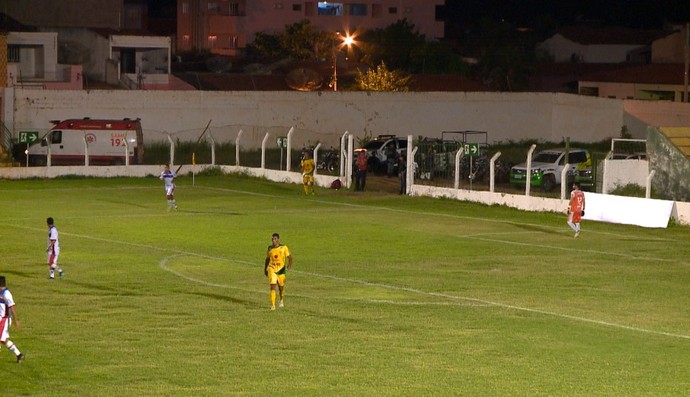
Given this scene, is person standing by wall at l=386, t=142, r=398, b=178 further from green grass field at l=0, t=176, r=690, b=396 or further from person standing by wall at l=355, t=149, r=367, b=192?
green grass field at l=0, t=176, r=690, b=396

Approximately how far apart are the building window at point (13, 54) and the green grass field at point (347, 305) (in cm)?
2881

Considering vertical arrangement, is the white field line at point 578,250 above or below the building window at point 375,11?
below

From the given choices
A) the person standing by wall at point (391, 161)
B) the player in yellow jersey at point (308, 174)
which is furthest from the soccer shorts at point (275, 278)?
the person standing by wall at point (391, 161)

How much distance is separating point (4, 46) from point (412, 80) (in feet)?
95.2

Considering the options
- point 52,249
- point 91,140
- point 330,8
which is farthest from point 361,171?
point 330,8

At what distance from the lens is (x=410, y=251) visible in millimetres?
32844

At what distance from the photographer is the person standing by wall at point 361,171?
47850 millimetres

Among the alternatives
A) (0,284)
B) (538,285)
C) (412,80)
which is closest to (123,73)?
(412,80)

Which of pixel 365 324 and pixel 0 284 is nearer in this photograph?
pixel 0 284

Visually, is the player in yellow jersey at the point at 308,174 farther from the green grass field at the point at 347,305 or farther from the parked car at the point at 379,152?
the parked car at the point at 379,152

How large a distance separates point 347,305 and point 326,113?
4398cm

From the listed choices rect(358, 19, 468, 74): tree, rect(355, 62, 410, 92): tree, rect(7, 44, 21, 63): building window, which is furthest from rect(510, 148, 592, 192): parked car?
rect(358, 19, 468, 74): tree

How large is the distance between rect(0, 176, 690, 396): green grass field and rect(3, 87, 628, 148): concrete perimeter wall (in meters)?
19.6

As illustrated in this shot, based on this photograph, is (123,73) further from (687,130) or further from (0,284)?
(0,284)
